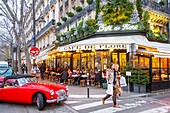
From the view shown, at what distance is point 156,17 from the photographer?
22.9 m

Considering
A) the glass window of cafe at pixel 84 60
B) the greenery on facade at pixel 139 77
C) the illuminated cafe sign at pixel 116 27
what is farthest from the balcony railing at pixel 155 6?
the greenery on facade at pixel 139 77

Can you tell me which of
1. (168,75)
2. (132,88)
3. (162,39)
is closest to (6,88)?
(132,88)

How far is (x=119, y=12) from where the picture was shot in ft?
63.7

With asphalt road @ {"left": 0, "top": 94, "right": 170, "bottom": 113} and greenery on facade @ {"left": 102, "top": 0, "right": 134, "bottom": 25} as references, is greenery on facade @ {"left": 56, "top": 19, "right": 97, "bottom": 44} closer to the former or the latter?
greenery on facade @ {"left": 102, "top": 0, "right": 134, "bottom": 25}

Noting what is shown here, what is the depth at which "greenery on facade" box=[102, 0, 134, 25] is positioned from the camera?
19.3 m

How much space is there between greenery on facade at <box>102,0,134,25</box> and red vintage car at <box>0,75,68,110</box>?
1024 cm

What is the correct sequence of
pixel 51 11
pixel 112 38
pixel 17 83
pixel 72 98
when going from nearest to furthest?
pixel 17 83
pixel 72 98
pixel 112 38
pixel 51 11

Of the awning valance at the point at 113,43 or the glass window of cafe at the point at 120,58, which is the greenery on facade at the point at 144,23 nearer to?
the awning valance at the point at 113,43

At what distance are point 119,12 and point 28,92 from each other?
1163 centimetres

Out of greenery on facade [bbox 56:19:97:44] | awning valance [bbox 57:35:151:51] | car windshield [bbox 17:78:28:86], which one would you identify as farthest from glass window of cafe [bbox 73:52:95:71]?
car windshield [bbox 17:78:28:86]

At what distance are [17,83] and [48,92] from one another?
173cm

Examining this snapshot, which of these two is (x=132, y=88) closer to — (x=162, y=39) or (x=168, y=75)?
(x=168, y=75)

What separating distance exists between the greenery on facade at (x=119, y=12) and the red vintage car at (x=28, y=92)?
10.2 meters

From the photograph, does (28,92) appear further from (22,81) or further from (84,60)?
(84,60)
